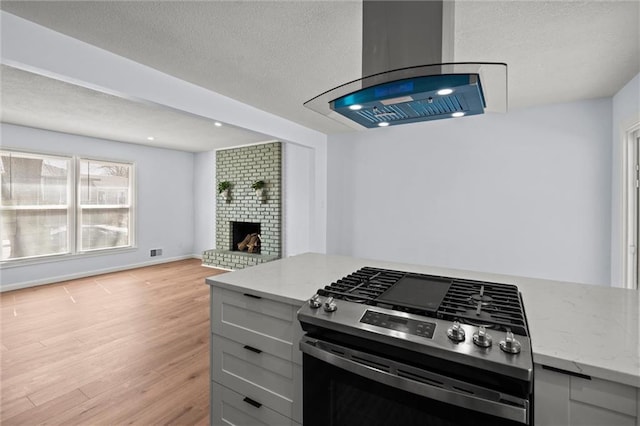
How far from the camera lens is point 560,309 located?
124 cm

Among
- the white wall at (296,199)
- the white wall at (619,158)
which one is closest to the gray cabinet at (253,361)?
the white wall at (619,158)

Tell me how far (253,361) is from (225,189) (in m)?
5.15

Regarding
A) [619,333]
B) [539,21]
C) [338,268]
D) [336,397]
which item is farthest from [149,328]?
[539,21]

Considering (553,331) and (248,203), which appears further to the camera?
(248,203)

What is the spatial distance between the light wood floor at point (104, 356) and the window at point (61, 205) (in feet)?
2.66

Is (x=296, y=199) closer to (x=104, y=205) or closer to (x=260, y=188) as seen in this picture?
(x=260, y=188)

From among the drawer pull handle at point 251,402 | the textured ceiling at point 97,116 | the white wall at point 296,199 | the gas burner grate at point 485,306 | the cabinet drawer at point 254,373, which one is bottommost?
the drawer pull handle at point 251,402

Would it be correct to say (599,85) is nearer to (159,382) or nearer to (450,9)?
(450,9)

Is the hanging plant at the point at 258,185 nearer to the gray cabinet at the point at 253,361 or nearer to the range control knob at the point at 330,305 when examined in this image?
the gray cabinet at the point at 253,361

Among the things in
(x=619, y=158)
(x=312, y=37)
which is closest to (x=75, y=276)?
(x=312, y=37)

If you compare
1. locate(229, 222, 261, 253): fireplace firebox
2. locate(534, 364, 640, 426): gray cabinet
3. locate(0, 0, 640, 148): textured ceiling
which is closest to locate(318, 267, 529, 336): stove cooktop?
locate(534, 364, 640, 426): gray cabinet

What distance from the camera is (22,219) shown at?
4.69m

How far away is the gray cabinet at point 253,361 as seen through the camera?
Result: 4.54ft

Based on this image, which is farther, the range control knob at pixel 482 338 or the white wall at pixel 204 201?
the white wall at pixel 204 201
